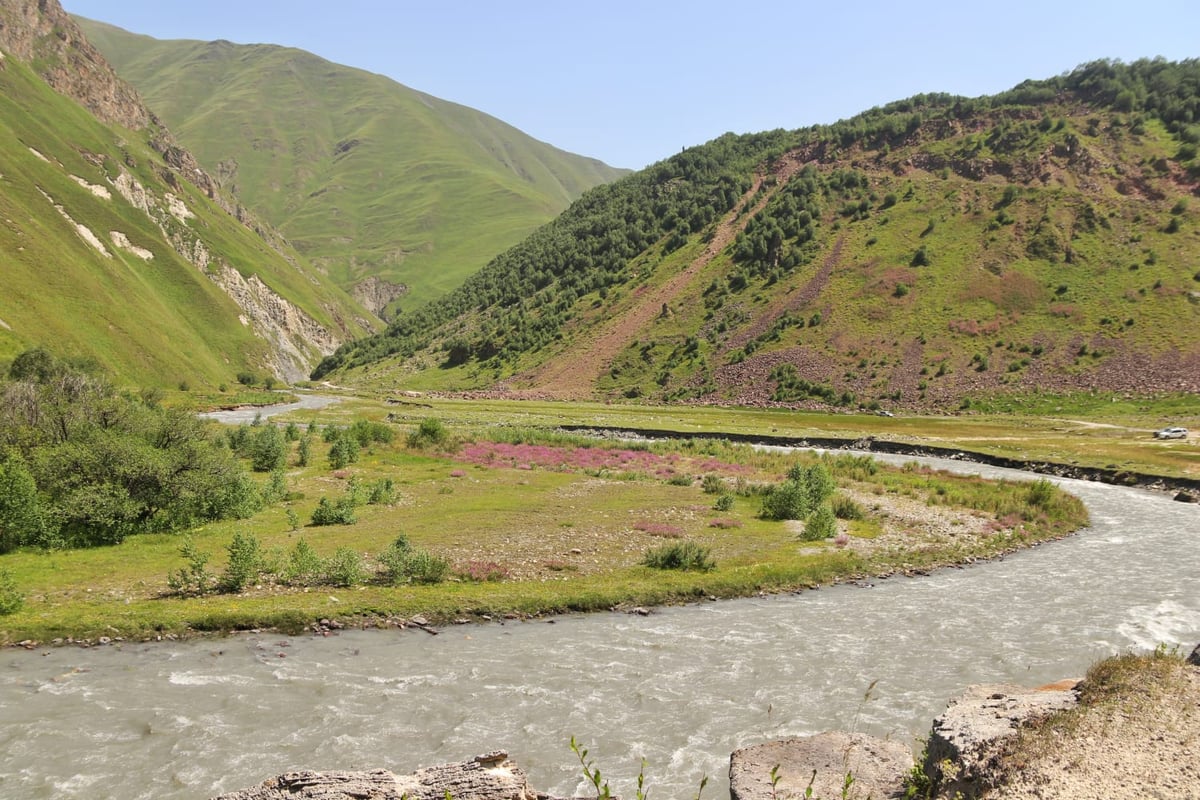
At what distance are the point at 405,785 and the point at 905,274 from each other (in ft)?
427

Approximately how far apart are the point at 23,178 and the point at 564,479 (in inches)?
5872

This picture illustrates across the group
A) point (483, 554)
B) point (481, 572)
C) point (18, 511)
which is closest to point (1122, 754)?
point (481, 572)

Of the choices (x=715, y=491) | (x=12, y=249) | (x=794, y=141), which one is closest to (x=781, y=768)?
(x=715, y=491)

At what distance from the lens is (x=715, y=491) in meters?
42.3

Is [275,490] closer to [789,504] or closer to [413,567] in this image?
[413,567]

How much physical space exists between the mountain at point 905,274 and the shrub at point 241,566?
3703 inches

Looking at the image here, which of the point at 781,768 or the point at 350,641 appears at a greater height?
the point at 781,768

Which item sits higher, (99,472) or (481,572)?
(99,472)

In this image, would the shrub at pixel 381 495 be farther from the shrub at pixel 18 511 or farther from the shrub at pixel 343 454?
the shrub at pixel 18 511

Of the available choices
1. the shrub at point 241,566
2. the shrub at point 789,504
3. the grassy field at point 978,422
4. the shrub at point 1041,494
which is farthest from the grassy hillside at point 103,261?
the shrub at point 1041,494

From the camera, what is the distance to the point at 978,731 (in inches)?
373

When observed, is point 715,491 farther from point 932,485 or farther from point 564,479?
point 932,485

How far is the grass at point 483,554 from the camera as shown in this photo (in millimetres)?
19906

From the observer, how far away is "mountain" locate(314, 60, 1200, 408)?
335ft
